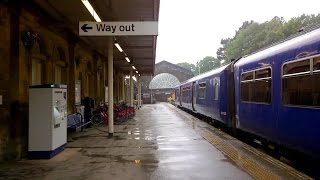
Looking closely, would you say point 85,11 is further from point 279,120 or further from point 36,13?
point 279,120

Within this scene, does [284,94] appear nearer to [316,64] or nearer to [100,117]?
[316,64]

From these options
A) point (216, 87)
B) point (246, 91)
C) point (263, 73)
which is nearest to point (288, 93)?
point (263, 73)

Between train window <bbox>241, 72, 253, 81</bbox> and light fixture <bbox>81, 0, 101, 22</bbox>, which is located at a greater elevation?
light fixture <bbox>81, 0, 101, 22</bbox>

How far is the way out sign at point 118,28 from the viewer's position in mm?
12305

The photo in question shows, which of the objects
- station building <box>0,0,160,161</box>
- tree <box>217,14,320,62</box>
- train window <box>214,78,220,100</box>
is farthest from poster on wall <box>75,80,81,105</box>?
tree <box>217,14,320,62</box>

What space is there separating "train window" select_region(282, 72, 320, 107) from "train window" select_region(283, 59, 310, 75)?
0.11m

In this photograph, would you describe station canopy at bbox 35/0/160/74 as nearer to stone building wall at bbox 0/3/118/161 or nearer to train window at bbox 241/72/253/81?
stone building wall at bbox 0/3/118/161

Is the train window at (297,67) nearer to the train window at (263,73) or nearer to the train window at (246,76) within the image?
the train window at (263,73)

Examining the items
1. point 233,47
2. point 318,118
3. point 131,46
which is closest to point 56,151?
point 318,118

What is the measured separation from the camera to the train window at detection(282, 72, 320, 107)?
705cm

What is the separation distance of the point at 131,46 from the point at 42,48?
8.53m

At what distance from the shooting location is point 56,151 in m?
10.1

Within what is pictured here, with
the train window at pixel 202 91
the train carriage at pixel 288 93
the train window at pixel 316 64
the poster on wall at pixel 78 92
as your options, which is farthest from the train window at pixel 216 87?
the train window at pixel 316 64

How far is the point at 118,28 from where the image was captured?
1259 cm
